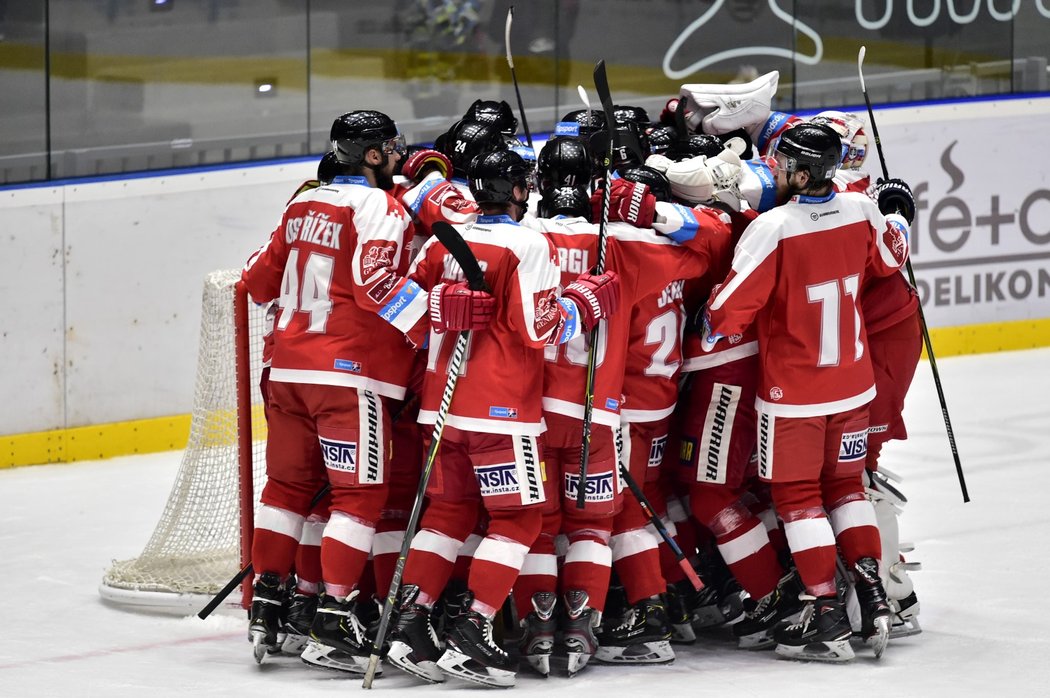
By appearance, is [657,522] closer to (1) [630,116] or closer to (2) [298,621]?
(2) [298,621]

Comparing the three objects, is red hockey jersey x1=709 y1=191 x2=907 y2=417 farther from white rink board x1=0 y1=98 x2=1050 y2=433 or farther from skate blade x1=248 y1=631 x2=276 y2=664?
white rink board x1=0 y1=98 x2=1050 y2=433

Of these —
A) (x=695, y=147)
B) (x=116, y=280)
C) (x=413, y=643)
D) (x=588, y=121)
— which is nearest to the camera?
(x=413, y=643)

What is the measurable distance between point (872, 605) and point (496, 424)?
109cm

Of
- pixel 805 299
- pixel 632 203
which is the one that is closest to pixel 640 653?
pixel 805 299

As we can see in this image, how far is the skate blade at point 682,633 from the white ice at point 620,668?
3 centimetres

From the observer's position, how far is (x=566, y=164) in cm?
424

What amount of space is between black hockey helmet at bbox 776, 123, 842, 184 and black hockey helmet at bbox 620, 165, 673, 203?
0.32 metres

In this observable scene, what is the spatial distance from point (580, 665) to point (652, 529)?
1.60ft

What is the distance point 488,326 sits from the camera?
13.3 ft

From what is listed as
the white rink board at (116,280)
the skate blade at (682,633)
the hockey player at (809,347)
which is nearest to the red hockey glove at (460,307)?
the hockey player at (809,347)

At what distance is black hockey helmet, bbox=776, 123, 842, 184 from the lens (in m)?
4.21

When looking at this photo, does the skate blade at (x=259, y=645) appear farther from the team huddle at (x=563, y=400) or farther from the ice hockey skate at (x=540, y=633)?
the ice hockey skate at (x=540, y=633)

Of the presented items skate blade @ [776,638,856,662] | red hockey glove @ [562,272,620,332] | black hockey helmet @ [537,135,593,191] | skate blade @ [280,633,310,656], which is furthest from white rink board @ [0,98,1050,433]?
skate blade @ [776,638,856,662]

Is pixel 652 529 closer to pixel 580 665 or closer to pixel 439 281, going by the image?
pixel 580 665
